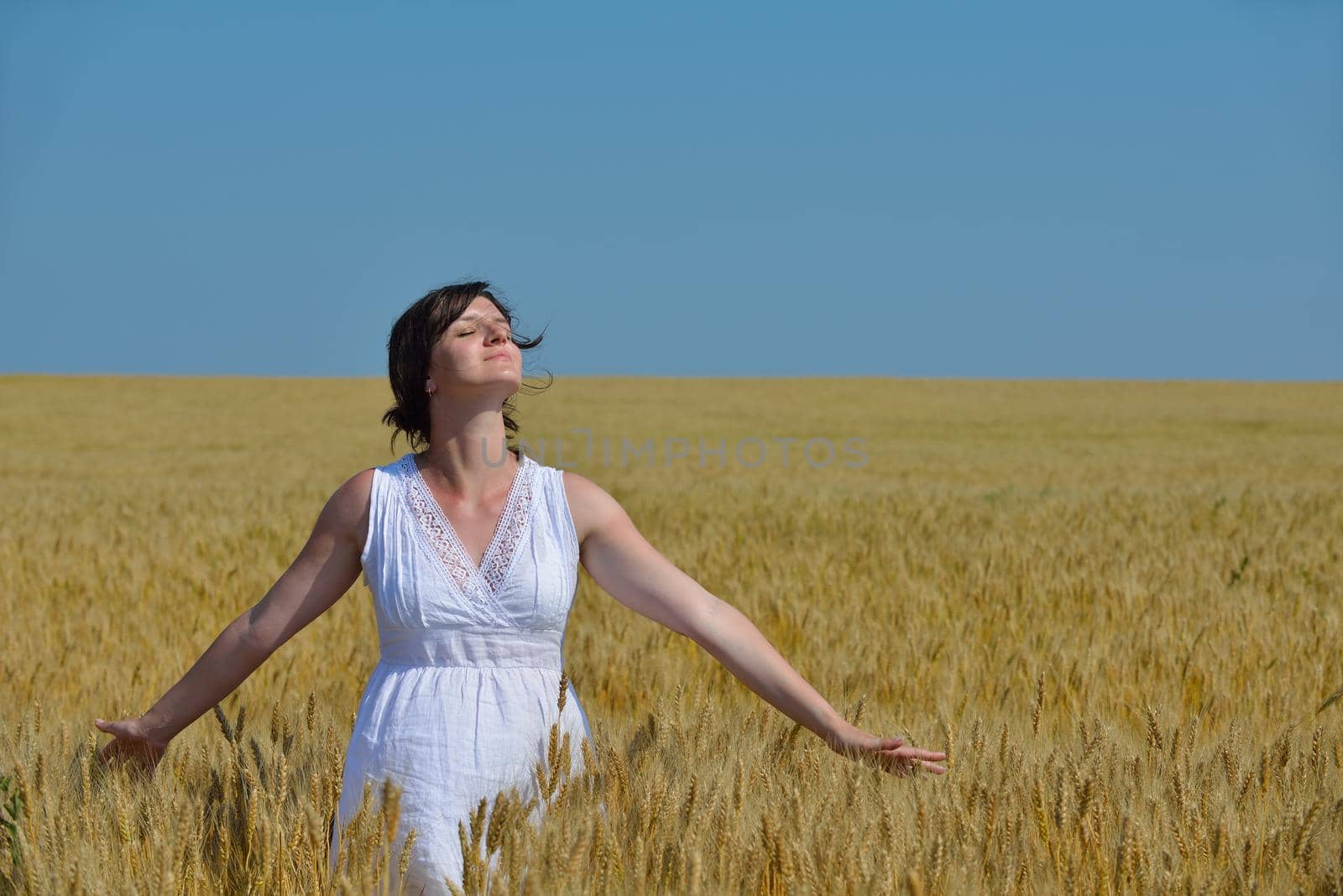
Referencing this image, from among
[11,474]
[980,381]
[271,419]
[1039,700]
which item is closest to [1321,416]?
[980,381]

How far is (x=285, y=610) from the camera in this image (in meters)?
2.61

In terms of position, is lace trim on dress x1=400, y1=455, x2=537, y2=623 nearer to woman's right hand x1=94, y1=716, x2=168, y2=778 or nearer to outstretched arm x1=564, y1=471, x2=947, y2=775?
outstretched arm x1=564, y1=471, x2=947, y2=775

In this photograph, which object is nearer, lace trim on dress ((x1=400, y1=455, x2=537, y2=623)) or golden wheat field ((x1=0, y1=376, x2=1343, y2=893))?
golden wheat field ((x1=0, y1=376, x2=1343, y2=893))

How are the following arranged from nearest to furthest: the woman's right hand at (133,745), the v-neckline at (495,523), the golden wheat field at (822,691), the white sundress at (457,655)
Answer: the golden wheat field at (822,691), the white sundress at (457,655), the v-neckline at (495,523), the woman's right hand at (133,745)

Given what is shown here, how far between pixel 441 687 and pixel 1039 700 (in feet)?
4.51

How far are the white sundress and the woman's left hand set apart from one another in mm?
560

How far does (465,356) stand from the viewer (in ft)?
8.12

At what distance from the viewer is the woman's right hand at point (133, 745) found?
2768 millimetres

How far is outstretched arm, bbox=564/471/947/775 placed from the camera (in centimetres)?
263

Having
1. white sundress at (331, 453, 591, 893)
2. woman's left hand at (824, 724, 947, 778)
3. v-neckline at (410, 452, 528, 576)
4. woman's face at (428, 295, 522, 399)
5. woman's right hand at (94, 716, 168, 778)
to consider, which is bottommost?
woman's right hand at (94, 716, 168, 778)

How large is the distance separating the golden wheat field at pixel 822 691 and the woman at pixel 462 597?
0.34 ft

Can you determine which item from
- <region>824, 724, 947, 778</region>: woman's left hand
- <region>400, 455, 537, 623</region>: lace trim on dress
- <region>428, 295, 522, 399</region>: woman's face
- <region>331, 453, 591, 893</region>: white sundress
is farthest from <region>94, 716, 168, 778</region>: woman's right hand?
<region>824, 724, 947, 778</region>: woman's left hand

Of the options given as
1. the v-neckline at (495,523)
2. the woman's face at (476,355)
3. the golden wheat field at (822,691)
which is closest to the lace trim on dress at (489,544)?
the v-neckline at (495,523)

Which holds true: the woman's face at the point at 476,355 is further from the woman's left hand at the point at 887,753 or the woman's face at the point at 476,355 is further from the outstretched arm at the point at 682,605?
the woman's left hand at the point at 887,753
